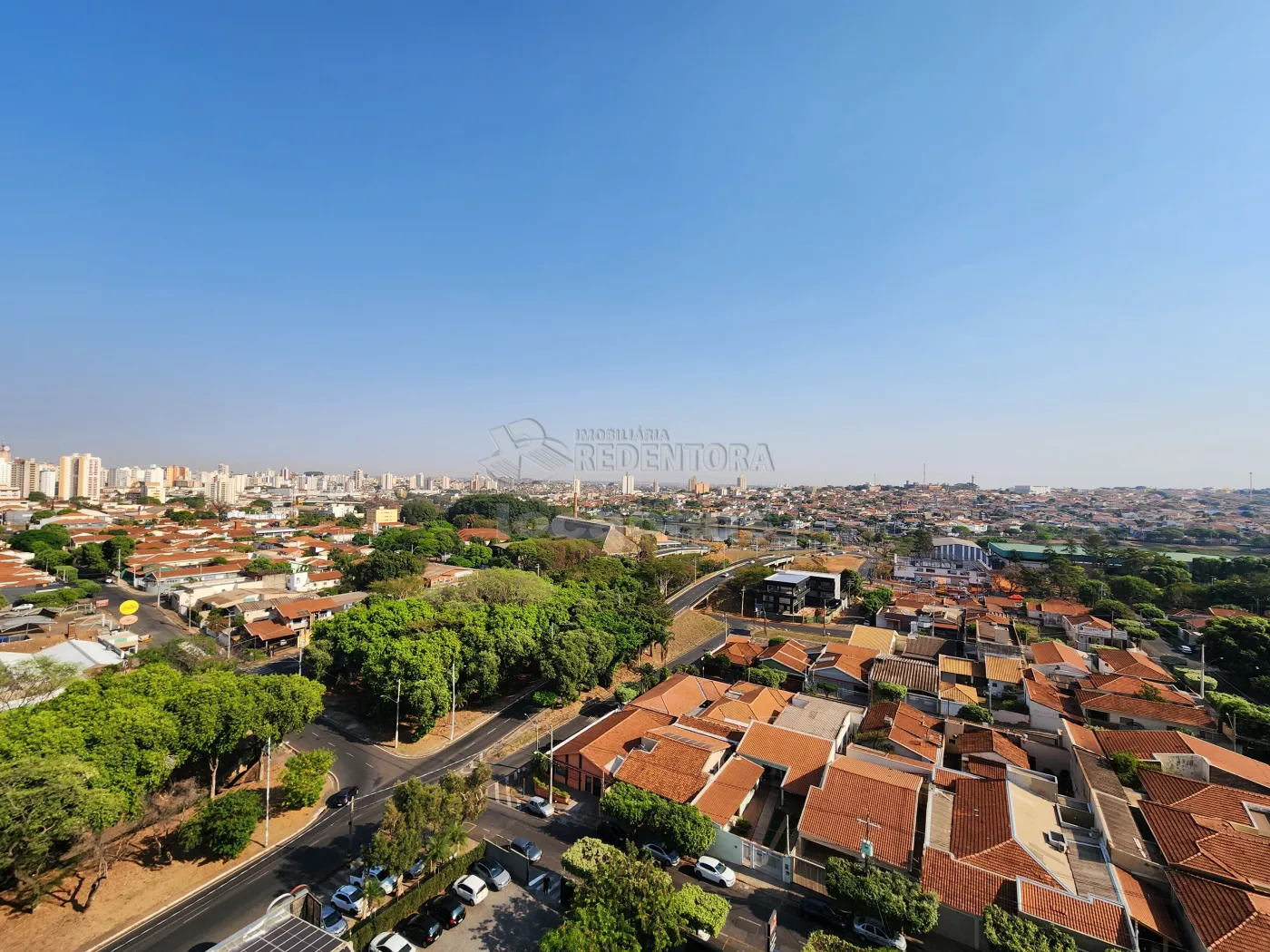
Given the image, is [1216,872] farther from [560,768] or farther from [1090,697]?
[560,768]

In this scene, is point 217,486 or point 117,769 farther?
point 217,486

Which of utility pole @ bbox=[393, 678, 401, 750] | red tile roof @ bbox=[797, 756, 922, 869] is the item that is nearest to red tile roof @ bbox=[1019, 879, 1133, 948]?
red tile roof @ bbox=[797, 756, 922, 869]

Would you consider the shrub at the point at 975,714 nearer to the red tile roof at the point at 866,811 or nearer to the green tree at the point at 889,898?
the red tile roof at the point at 866,811

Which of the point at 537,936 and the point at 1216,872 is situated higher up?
the point at 1216,872

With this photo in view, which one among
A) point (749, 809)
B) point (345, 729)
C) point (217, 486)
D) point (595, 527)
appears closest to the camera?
point (749, 809)

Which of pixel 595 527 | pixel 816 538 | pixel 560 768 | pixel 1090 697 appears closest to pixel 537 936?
pixel 560 768

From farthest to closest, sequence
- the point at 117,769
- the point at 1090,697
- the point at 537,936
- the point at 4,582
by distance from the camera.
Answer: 1. the point at 4,582
2. the point at 1090,697
3. the point at 117,769
4. the point at 537,936

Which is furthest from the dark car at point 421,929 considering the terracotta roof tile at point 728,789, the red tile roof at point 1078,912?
the red tile roof at point 1078,912
